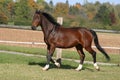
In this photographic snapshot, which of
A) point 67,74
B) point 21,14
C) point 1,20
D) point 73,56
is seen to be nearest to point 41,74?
point 67,74

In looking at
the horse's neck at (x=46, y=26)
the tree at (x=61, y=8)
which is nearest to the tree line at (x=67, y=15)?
the tree at (x=61, y=8)

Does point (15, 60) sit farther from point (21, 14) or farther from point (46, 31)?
point (21, 14)

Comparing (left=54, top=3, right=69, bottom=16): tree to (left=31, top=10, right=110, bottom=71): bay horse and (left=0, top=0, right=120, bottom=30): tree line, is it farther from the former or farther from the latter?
(left=31, top=10, right=110, bottom=71): bay horse

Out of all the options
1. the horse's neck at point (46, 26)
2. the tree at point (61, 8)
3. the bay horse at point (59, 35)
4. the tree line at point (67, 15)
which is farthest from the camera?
the tree at point (61, 8)

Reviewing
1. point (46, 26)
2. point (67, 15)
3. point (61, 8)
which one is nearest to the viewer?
point (46, 26)

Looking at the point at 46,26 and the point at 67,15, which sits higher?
the point at 46,26

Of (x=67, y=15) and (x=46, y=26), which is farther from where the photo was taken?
(x=67, y=15)

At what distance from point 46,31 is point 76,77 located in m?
2.75

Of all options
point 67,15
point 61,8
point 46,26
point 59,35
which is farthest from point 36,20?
point 61,8

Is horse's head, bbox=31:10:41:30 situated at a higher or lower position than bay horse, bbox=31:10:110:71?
higher

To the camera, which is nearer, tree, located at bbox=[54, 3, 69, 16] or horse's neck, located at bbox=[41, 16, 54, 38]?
horse's neck, located at bbox=[41, 16, 54, 38]

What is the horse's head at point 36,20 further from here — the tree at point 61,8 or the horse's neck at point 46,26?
the tree at point 61,8

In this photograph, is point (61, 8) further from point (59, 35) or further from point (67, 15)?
point (59, 35)

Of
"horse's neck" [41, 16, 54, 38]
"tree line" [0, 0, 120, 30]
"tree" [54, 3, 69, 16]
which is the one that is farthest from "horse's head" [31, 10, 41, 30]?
"tree" [54, 3, 69, 16]
